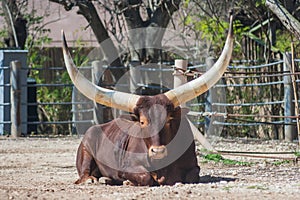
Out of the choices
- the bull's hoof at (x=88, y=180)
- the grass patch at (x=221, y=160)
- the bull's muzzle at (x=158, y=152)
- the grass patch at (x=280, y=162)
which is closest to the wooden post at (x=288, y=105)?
the grass patch at (x=221, y=160)

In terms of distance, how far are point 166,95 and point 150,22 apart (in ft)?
33.0

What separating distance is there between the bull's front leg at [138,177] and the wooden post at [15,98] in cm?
876

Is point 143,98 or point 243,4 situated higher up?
point 243,4

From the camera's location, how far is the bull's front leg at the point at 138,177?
7.35m

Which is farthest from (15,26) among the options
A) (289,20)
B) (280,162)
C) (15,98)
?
(280,162)

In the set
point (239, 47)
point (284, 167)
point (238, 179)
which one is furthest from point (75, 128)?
point (238, 179)

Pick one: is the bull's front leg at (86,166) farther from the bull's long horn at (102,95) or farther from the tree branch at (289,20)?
the tree branch at (289,20)

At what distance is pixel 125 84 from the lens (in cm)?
1736

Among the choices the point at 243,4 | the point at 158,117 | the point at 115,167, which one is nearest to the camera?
the point at 158,117

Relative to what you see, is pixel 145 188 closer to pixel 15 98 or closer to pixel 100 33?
pixel 15 98

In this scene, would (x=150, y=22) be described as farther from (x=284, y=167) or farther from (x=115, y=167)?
(x=115, y=167)

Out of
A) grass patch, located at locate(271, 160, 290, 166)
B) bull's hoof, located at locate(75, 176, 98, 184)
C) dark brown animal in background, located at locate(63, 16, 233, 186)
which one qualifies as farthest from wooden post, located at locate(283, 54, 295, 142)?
bull's hoof, located at locate(75, 176, 98, 184)

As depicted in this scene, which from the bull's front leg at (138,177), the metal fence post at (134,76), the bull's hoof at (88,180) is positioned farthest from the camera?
the metal fence post at (134,76)

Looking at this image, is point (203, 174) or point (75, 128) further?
point (75, 128)
